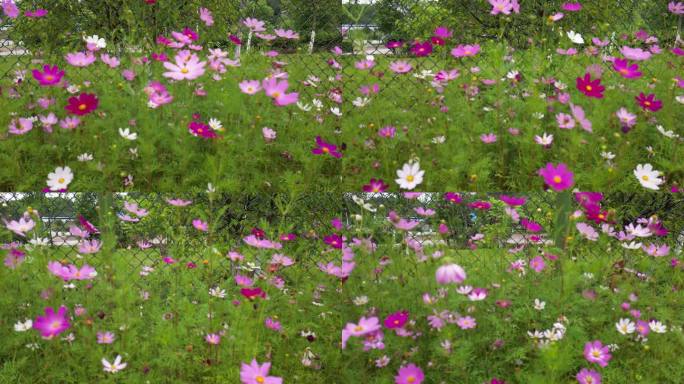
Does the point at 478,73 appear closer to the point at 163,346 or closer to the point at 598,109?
the point at 598,109

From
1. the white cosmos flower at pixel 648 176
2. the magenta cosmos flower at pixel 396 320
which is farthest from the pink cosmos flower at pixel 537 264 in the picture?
the magenta cosmos flower at pixel 396 320

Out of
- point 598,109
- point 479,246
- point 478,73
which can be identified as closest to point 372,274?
point 479,246

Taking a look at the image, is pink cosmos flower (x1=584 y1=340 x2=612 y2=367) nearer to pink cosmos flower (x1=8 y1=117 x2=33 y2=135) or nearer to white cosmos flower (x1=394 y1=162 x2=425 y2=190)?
white cosmos flower (x1=394 y1=162 x2=425 y2=190)

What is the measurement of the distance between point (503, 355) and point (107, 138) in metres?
2.30

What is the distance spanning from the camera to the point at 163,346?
291 centimetres

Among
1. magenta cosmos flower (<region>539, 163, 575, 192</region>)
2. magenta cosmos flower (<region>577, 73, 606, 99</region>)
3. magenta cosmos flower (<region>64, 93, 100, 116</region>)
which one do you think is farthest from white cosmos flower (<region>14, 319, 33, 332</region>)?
magenta cosmos flower (<region>577, 73, 606, 99</region>)

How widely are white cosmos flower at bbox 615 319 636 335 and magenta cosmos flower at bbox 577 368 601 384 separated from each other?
12.1 inches

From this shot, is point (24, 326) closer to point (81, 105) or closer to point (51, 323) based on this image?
point (51, 323)

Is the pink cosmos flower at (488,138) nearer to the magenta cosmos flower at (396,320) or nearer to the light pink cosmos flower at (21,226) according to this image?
the magenta cosmos flower at (396,320)

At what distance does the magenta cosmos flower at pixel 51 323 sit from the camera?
2.69 meters

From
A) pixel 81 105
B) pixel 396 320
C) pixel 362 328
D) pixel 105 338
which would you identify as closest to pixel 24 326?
pixel 105 338

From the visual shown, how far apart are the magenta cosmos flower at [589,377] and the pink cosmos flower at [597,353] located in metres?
0.05

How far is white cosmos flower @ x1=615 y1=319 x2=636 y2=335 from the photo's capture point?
296cm

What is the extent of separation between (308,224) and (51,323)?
Answer: 7.37ft
